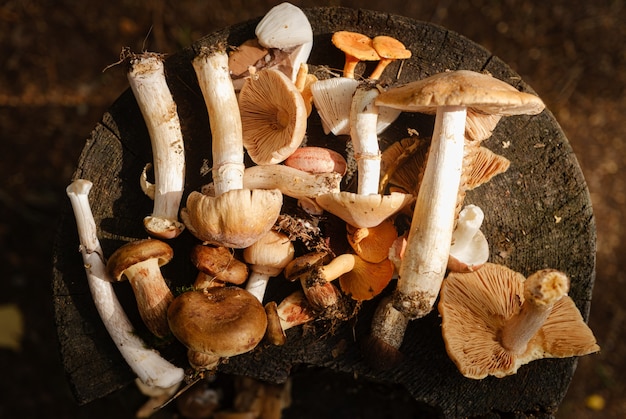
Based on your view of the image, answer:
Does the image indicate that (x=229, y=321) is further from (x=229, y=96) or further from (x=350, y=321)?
(x=229, y=96)

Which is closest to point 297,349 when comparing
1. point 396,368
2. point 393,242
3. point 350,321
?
point 350,321

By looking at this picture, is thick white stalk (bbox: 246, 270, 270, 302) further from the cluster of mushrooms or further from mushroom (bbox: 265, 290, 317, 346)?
mushroom (bbox: 265, 290, 317, 346)

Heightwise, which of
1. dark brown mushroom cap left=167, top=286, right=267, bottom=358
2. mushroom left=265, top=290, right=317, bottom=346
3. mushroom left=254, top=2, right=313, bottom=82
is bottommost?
mushroom left=265, top=290, right=317, bottom=346

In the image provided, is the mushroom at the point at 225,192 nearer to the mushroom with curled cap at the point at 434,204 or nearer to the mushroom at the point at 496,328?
the mushroom with curled cap at the point at 434,204

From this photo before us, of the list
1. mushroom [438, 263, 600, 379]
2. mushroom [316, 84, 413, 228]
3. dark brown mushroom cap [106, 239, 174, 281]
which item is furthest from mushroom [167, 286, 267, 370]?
mushroom [438, 263, 600, 379]

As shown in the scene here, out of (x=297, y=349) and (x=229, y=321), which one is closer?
(x=229, y=321)

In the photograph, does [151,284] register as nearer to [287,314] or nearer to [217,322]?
[217,322]

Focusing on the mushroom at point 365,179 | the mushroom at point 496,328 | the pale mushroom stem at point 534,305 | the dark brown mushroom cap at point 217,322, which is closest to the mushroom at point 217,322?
the dark brown mushroom cap at point 217,322
